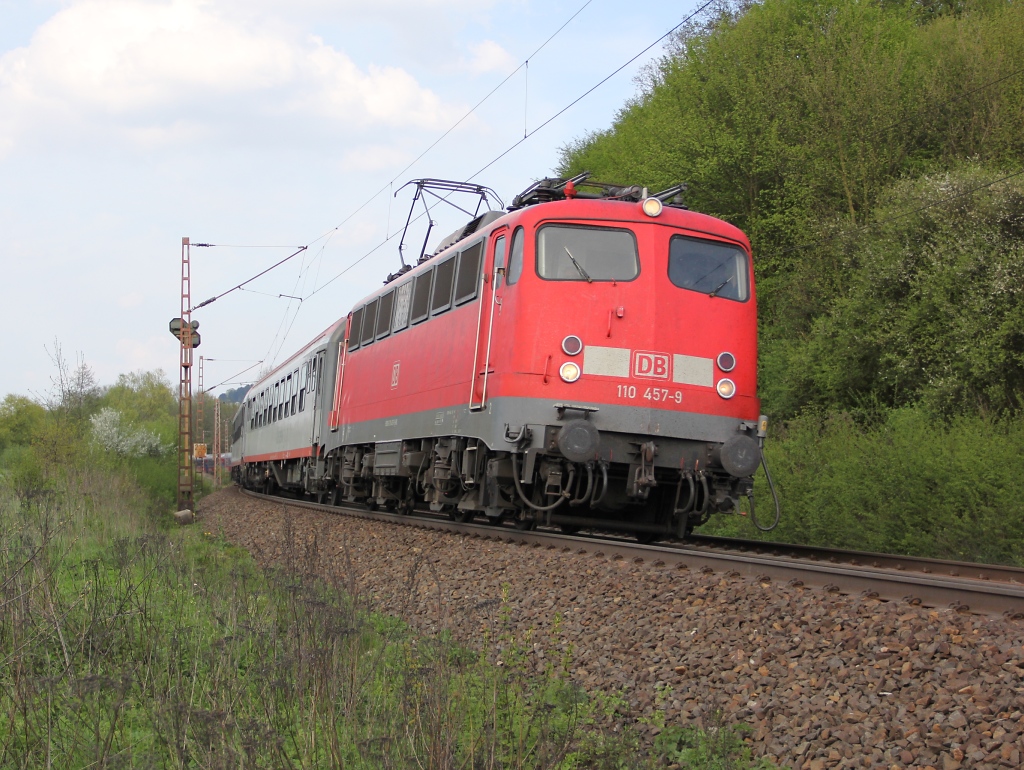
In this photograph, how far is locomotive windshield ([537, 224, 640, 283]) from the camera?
981cm

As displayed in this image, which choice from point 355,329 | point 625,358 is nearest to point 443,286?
point 625,358

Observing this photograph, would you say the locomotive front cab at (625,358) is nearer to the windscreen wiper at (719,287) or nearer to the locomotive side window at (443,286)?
the windscreen wiper at (719,287)

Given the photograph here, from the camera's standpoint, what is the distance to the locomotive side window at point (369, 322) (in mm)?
15484

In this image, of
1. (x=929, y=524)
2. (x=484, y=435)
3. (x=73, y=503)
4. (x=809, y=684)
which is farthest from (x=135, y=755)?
(x=929, y=524)

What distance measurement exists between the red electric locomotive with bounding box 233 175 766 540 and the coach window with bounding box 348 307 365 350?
4609 mm

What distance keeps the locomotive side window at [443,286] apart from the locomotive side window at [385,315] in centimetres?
224

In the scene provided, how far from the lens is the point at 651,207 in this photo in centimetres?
1025

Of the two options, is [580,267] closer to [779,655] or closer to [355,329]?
[779,655]

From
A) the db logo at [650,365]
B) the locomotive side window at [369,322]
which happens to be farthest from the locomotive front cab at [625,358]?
the locomotive side window at [369,322]

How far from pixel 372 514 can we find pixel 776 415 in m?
11.5

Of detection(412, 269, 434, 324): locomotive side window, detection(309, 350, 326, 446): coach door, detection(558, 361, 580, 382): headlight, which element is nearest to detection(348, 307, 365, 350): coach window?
detection(309, 350, 326, 446): coach door

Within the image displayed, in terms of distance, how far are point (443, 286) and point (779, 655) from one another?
7.82 meters

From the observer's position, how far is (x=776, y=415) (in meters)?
23.4

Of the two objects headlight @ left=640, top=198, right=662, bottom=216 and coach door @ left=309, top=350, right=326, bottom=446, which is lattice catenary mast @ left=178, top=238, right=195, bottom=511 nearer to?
coach door @ left=309, top=350, right=326, bottom=446
